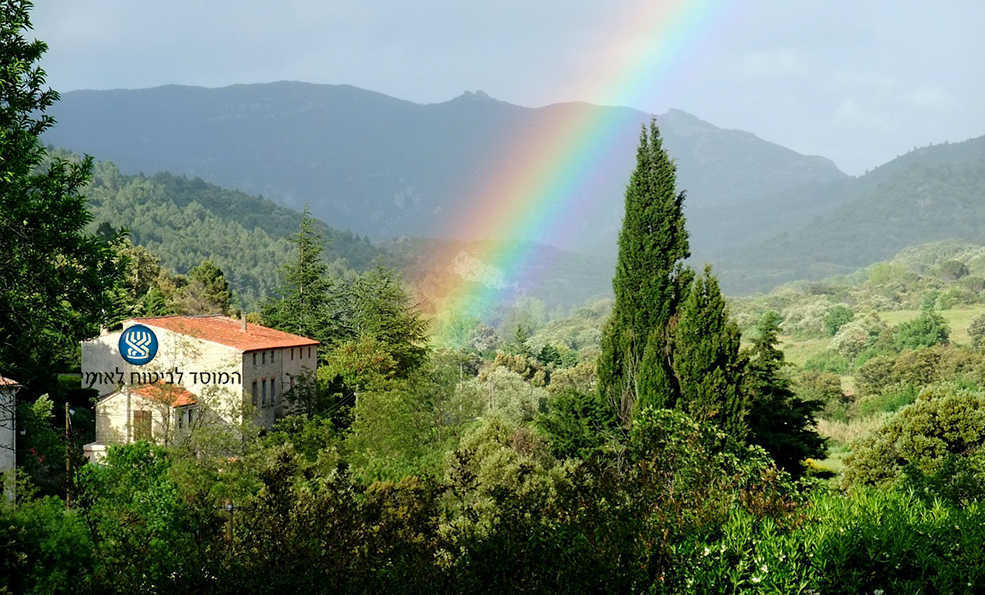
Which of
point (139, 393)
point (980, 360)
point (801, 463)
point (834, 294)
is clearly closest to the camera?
point (801, 463)

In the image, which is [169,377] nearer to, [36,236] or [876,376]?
[36,236]

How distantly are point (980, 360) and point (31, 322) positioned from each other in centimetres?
4720

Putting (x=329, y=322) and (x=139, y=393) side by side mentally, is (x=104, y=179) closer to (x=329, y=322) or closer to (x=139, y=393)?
(x=329, y=322)

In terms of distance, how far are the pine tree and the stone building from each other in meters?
16.2

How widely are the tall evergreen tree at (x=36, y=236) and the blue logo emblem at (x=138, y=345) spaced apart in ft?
67.5

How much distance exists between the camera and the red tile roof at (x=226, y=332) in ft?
→ 100

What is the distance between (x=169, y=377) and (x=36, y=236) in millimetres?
22298

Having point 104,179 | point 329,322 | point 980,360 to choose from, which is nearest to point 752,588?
point 329,322

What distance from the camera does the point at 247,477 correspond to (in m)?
19.5

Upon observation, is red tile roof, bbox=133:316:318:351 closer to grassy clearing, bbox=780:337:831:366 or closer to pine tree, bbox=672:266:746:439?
pine tree, bbox=672:266:746:439

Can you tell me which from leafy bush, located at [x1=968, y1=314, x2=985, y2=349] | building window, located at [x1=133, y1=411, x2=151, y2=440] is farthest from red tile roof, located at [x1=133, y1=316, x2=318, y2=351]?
leafy bush, located at [x1=968, y1=314, x2=985, y2=349]

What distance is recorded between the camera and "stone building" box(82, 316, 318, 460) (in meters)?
28.3

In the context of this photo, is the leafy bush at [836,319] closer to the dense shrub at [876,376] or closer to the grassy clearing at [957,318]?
the grassy clearing at [957,318]

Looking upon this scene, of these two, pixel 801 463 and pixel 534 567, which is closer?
pixel 534 567
